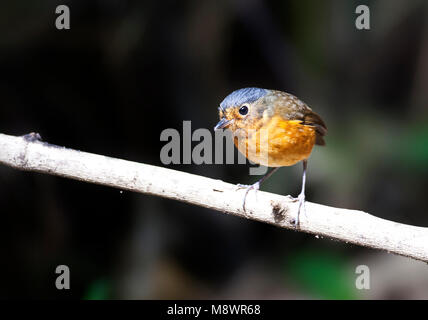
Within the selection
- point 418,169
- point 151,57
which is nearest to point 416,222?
point 418,169

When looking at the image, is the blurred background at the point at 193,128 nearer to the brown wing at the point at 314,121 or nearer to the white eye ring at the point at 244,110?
the brown wing at the point at 314,121

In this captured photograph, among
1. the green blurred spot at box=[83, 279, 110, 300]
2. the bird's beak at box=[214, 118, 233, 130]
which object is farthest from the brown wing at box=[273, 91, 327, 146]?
the green blurred spot at box=[83, 279, 110, 300]

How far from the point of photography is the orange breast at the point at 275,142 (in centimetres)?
297

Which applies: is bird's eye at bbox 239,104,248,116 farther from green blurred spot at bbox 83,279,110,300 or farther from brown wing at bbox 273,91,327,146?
green blurred spot at bbox 83,279,110,300

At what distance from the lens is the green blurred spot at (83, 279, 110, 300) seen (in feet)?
10.6

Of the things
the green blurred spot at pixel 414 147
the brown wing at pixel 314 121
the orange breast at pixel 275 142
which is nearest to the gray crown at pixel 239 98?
the orange breast at pixel 275 142

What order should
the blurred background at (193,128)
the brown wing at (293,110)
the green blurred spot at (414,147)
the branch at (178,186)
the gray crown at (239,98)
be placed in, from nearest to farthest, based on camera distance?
the branch at (178,186)
the gray crown at (239,98)
the brown wing at (293,110)
the blurred background at (193,128)
the green blurred spot at (414,147)

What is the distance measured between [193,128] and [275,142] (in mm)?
1755

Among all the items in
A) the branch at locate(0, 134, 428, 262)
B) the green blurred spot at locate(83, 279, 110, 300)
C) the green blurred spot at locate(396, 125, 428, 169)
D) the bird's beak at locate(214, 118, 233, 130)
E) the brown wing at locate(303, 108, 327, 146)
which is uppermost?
the green blurred spot at locate(396, 125, 428, 169)

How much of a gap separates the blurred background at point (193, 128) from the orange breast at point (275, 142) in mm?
1372

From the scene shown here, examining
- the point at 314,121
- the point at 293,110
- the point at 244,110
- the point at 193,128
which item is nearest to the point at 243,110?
the point at 244,110

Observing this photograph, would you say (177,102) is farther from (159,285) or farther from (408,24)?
(408,24)

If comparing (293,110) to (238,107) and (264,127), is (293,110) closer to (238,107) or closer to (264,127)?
(264,127)

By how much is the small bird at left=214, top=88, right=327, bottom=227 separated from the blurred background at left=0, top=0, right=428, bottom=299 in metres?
1.40
